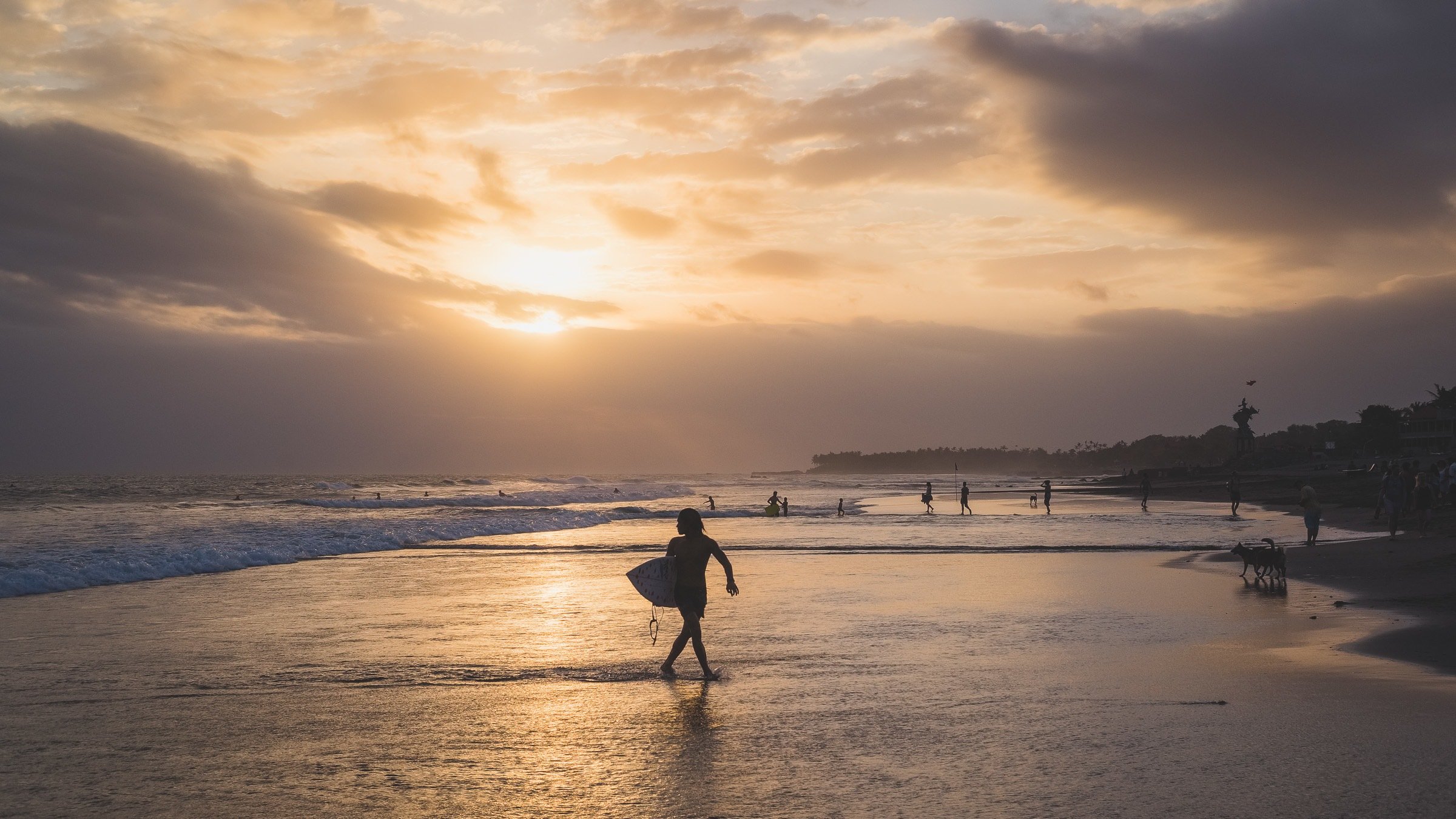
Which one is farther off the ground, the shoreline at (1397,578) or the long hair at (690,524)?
the long hair at (690,524)

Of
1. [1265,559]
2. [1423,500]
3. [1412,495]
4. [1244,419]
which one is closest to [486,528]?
[1265,559]

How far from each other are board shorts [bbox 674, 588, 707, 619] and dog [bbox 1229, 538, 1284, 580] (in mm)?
14039

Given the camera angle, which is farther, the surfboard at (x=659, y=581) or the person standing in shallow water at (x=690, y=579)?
the surfboard at (x=659, y=581)

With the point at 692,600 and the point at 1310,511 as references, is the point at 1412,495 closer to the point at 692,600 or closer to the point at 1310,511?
the point at 1310,511

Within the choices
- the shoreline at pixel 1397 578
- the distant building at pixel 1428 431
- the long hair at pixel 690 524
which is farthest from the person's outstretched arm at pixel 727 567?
the distant building at pixel 1428 431

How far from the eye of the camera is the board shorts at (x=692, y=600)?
11.0 metres

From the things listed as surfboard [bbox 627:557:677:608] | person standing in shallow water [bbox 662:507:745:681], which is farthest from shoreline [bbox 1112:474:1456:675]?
surfboard [bbox 627:557:677:608]

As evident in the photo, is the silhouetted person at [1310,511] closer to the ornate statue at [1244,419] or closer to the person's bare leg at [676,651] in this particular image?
the person's bare leg at [676,651]

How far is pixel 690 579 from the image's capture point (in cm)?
1112

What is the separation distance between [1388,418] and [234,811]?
5731 inches

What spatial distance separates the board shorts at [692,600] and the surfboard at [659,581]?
114 millimetres

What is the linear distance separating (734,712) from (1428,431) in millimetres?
130689

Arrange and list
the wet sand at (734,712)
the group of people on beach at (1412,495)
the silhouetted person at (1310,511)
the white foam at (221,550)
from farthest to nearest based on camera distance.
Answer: the group of people on beach at (1412,495)
the silhouetted person at (1310,511)
the white foam at (221,550)
the wet sand at (734,712)

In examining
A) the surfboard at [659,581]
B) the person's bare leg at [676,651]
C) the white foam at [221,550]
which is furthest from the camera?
the white foam at [221,550]
